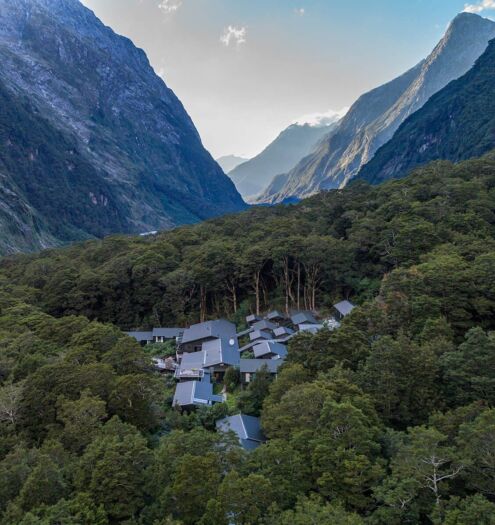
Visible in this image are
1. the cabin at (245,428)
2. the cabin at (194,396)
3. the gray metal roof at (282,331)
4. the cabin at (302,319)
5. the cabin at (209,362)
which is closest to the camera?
the cabin at (245,428)

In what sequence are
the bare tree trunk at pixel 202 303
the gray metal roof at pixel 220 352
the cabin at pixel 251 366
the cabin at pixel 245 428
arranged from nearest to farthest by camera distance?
the cabin at pixel 245 428 → the cabin at pixel 251 366 → the gray metal roof at pixel 220 352 → the bare tree trunk at pixel 202 303

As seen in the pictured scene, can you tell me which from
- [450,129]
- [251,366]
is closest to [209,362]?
[251,366]

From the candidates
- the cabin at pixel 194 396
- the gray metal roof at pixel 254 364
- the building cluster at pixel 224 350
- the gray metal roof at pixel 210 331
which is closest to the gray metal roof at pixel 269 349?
the building cluster at pixel 224 350

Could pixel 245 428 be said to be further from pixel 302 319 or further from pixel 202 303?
pixel 202 303

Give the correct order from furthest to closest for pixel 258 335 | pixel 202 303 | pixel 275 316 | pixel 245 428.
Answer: pixel 202 303
pixel 275 316
pixel 258 335
pixel 245 428

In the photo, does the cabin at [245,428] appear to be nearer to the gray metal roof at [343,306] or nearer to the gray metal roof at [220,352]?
the gray metal roof at [220,352]

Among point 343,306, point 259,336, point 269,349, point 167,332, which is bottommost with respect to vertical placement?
point 269,349

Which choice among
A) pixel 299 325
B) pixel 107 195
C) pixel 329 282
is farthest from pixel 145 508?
pixel 107 195
